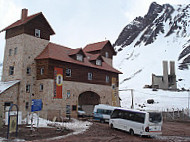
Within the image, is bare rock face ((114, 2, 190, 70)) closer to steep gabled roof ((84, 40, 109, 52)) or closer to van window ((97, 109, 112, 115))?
steep gabled roof ((84, 40, 109, 52))

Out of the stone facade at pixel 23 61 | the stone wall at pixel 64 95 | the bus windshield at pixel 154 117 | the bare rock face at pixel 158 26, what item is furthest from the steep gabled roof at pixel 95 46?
the bare rock face at pixel 158 26

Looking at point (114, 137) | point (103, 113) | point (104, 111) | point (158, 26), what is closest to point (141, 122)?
point (114, 137)

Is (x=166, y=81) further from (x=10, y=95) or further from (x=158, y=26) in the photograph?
(x=158, y=26)

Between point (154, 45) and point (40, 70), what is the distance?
405 ft

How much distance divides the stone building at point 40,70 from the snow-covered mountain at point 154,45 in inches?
2226

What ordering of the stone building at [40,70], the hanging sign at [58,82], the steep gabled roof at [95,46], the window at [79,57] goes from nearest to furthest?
the stone building at [40,70], the hanging sign at [58,82], the window at [79,57], the steep gabled roof at [95,46]

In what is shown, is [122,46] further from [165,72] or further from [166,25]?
[165,72]

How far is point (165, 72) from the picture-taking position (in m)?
54.1

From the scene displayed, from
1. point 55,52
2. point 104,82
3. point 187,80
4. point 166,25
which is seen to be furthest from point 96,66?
point 166,25

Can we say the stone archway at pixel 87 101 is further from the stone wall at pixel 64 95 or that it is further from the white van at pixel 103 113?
the white van at pixel 103 113

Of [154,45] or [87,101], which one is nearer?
[87,101]

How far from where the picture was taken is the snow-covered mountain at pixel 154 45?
4045 inches

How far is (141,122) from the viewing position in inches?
740

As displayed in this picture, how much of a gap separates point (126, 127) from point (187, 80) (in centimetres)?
7305
